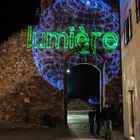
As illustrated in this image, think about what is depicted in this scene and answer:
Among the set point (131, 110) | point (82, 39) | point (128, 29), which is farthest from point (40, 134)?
point (82, 39)

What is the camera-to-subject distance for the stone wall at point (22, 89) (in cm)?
1540

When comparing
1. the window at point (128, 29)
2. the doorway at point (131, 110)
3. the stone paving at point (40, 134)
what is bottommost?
the stone paving at point (40, 134)

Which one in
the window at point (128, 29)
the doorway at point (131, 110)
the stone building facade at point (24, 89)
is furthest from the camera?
the stone building facade at point (24, 89)

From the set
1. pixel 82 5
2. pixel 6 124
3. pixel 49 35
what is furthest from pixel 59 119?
pixel 82 5

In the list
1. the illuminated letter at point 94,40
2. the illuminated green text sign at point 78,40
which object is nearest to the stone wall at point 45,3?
the illuminated green text sign at point 78,40

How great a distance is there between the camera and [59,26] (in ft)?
52.0

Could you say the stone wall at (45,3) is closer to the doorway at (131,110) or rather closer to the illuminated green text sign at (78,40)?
the illuminated green text sign at (78,40)

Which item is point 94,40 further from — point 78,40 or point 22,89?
point 22,89

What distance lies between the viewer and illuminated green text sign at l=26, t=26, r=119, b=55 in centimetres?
1568

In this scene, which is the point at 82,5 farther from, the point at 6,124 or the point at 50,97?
the point at 6,124

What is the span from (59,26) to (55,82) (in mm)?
2993

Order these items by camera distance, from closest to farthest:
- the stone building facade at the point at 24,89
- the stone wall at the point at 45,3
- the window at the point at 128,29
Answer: the window at the point at 128,29, the stone building facade at the point at 24,89, the stone wall at the point at 45,3

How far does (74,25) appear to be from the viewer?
15.8 metres

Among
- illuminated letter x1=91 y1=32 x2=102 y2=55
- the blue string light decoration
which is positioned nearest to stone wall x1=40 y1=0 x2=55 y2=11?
the blue string light decoration
